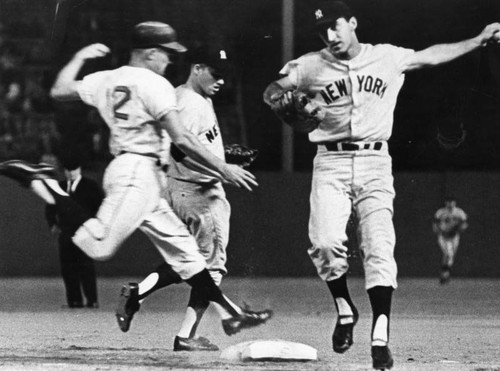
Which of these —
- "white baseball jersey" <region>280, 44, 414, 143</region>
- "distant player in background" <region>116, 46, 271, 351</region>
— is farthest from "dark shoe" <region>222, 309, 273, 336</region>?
"white baseball jersey" <region>280, 44, 414, 143</region>

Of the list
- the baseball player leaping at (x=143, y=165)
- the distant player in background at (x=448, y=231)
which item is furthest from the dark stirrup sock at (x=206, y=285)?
the distant player in background at (x=448, y=231)

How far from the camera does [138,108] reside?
8148 millimetres

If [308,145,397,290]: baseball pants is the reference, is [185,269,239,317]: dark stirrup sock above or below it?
below

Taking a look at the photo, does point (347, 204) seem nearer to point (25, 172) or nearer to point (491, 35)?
point (491, 35)

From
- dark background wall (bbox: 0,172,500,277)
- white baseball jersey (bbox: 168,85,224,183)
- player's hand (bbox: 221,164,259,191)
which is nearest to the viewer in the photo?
player's hand (bbox: 221,164,259,191)

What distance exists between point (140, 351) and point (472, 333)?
2.78 metres

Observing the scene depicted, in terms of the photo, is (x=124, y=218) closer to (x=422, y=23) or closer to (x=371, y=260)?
(x=371, y=260)

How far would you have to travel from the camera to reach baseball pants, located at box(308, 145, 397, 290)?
8.01 metres

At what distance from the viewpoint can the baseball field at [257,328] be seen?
8062 millimetres

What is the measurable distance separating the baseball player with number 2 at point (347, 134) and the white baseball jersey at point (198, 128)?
2.46 ft

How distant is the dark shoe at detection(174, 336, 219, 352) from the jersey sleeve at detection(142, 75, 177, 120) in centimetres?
153

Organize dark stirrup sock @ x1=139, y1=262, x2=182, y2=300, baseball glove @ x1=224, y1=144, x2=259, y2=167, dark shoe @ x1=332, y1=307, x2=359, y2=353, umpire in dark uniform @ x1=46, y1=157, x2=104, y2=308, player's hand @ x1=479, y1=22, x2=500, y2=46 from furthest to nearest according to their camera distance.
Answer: umpire in dark uniform @ x1=46, y1=157, x2=104, y2=308 → baseball glove @ x1=224, y1=144, x2=259, y2=167 → dark stirrup sock @ x1=139, y1=262, x2=182, y2=300 → player's hand @ x1=479, y1=22, x2=500, y2=46 → dark shoe @ x1=332, y1=307, x2=359, y2=353

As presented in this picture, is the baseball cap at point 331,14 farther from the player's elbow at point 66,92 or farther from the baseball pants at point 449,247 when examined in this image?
the baseball pants at point 449,247

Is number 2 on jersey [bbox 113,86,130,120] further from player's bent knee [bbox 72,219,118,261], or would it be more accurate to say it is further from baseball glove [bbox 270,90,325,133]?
baseball glove [bbox 270,90,325,133]
